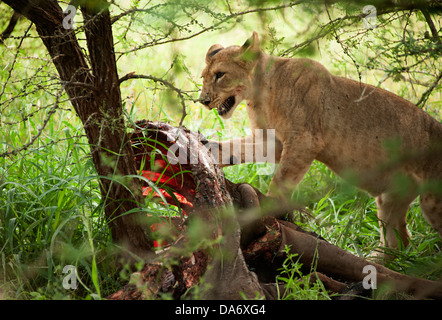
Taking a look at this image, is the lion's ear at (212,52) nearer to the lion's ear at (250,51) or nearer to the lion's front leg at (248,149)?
the lion's ear at (250,51)

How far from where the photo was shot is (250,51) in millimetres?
4199

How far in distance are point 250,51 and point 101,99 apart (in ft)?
5.40

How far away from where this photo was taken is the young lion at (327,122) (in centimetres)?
420

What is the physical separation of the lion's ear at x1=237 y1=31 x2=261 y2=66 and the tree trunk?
1474mm

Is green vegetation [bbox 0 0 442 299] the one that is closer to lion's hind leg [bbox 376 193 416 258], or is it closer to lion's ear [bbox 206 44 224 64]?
lion's hind leg [bbox 376 193 416 258]

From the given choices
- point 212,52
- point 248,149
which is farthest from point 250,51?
point 248,149

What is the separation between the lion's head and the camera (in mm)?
4312

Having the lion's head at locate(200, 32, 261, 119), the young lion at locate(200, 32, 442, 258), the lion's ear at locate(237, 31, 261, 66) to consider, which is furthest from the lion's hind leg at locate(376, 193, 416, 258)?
the lion's ear at locate(237, 31, 261, 66)

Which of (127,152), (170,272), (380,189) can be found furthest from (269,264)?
(380,189)

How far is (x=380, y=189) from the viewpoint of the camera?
4.40 metres

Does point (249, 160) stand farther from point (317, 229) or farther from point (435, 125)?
point (435, 125)

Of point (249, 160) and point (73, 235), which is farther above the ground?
point (249, 160)

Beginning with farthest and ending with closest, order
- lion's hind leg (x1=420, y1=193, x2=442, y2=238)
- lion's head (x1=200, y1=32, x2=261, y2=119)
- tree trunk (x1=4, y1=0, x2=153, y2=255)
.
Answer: lion's head (x1=200, y1=32, x2=261, y2=119) → lion's hind leg (x1=420, y1=193, x2=442, y2=238) → tree trunk (x1=4, y1=0, x2=153, y2=255)
